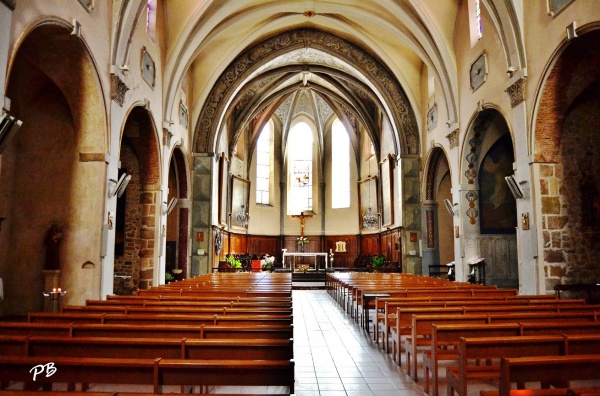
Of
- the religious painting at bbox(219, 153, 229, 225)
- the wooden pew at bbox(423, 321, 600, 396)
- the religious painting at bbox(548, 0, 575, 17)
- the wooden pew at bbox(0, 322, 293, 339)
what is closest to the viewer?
the wooden pew at bbox(0, 322, 293, 339)

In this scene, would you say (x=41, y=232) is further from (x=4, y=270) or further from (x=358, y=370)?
(x=358, y=370)

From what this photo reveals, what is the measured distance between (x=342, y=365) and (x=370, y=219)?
69.0 ft

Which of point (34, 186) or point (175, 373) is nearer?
point (175, 373)

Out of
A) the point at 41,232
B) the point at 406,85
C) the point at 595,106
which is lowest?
A: the point at 41,232

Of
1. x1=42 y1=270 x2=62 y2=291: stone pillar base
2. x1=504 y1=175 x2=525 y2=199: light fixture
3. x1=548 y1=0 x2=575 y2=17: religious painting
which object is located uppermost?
x1=548 y1=0 x2=575 y2=17: religious painting

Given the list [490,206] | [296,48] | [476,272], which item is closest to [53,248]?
[476,272]

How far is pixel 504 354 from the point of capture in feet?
12.7

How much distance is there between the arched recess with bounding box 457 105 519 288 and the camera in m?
14.9

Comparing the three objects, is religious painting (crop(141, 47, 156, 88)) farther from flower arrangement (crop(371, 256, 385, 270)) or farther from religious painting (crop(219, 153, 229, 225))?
flower arrangement (crop(371, 256, 385, 270))

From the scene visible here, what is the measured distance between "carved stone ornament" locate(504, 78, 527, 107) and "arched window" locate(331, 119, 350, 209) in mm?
19257

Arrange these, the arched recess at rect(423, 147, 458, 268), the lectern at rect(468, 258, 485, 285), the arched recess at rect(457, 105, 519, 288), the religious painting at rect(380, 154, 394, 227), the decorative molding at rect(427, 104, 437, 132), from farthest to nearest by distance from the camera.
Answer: the religious painting at rect(380, 154, 394, 227) → the arched recess at rect(423, 147, 458, 268) → the decorative molding at rect(427, 104, 437, 132) → the arched recess at rect(457, 105, 519, 288) → the lectern at rect(468, 258, 485, 285)

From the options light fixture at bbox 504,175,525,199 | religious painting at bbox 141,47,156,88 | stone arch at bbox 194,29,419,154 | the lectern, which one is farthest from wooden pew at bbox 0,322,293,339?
stone arch at bbox 194,29,419,154

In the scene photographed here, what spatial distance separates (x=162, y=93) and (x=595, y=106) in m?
11.9

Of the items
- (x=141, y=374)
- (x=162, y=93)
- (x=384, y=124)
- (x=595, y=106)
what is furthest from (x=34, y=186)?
(x=384, y=124)
